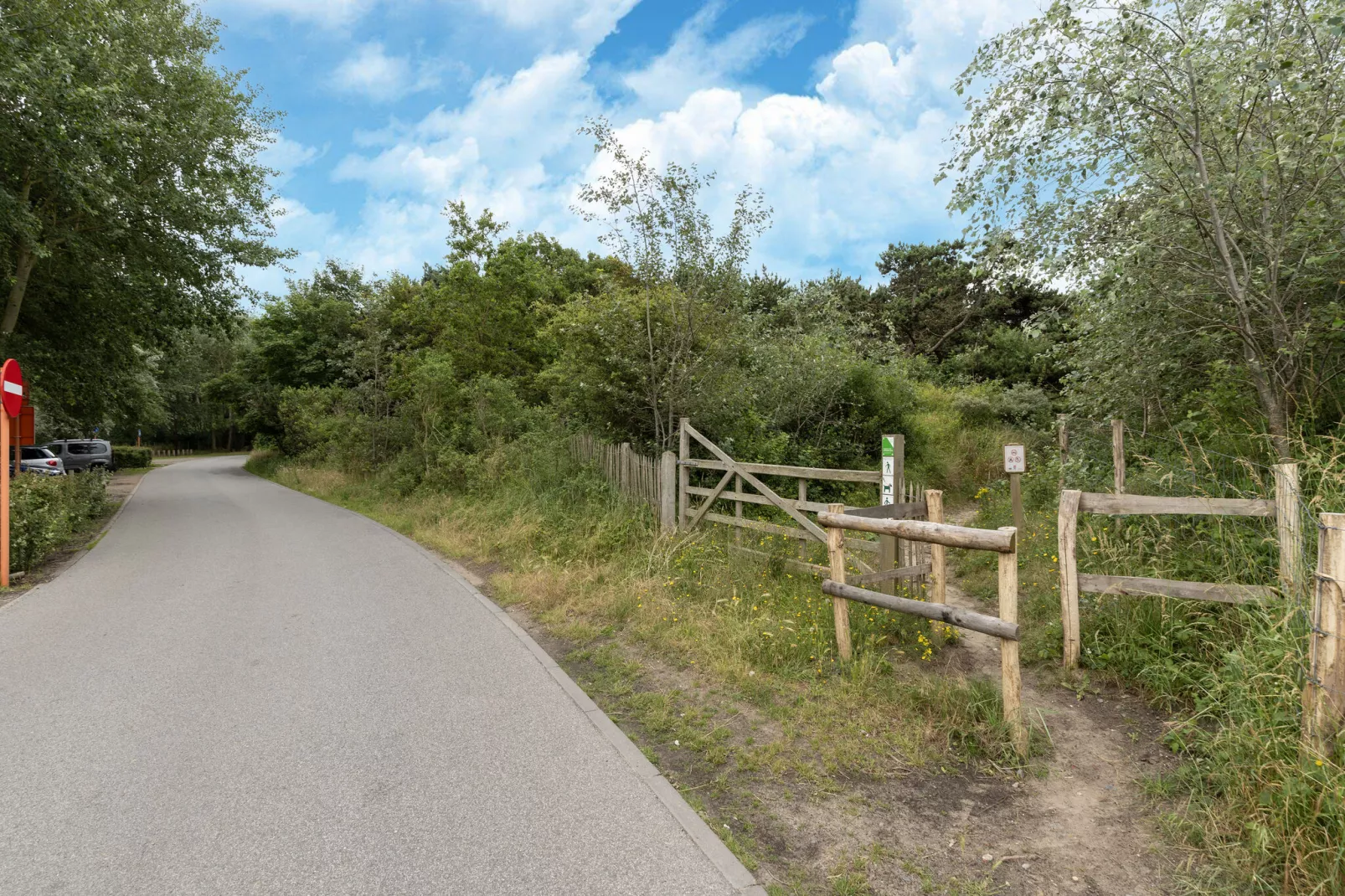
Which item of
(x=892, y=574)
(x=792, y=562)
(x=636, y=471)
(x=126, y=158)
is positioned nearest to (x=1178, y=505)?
(x=892, y=574)

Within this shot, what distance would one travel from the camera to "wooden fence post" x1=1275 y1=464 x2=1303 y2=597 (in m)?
4.00

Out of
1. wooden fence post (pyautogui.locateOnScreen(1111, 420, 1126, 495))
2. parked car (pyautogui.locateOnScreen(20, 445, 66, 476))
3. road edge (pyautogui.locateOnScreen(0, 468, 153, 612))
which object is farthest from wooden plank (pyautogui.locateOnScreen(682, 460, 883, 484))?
parked car (pyautogui.locateOnScreen(20, 445, 66, 476))

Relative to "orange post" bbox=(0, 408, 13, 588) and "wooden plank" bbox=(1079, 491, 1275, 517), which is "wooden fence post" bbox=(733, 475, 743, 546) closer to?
"wooden plank" bbox=(1079, 491, 1275, 517)

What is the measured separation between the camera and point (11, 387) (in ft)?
29.0

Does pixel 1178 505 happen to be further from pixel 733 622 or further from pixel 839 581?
pixel 733 622

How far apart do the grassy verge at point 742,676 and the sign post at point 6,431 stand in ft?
19.3

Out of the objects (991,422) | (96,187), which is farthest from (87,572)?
(991,422)

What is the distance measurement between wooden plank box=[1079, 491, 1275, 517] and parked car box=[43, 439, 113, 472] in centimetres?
3802

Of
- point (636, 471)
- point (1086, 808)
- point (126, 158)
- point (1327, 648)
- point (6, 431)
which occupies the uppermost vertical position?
point (126, 158)

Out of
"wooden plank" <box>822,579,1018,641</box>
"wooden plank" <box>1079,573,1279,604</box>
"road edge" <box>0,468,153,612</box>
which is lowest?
"road edge" <box>0,468,153,612</box>

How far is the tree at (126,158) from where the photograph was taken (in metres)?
11.0

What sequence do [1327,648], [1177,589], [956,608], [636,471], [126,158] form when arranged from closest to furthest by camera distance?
[1327,648] < [956,608] < [1177,589] < [636,471] < [126,158]

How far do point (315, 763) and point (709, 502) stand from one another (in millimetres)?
5333

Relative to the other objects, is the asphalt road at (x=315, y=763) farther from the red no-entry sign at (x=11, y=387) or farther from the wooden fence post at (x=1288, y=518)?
the wooden fence post at (x=1288, y=518)
